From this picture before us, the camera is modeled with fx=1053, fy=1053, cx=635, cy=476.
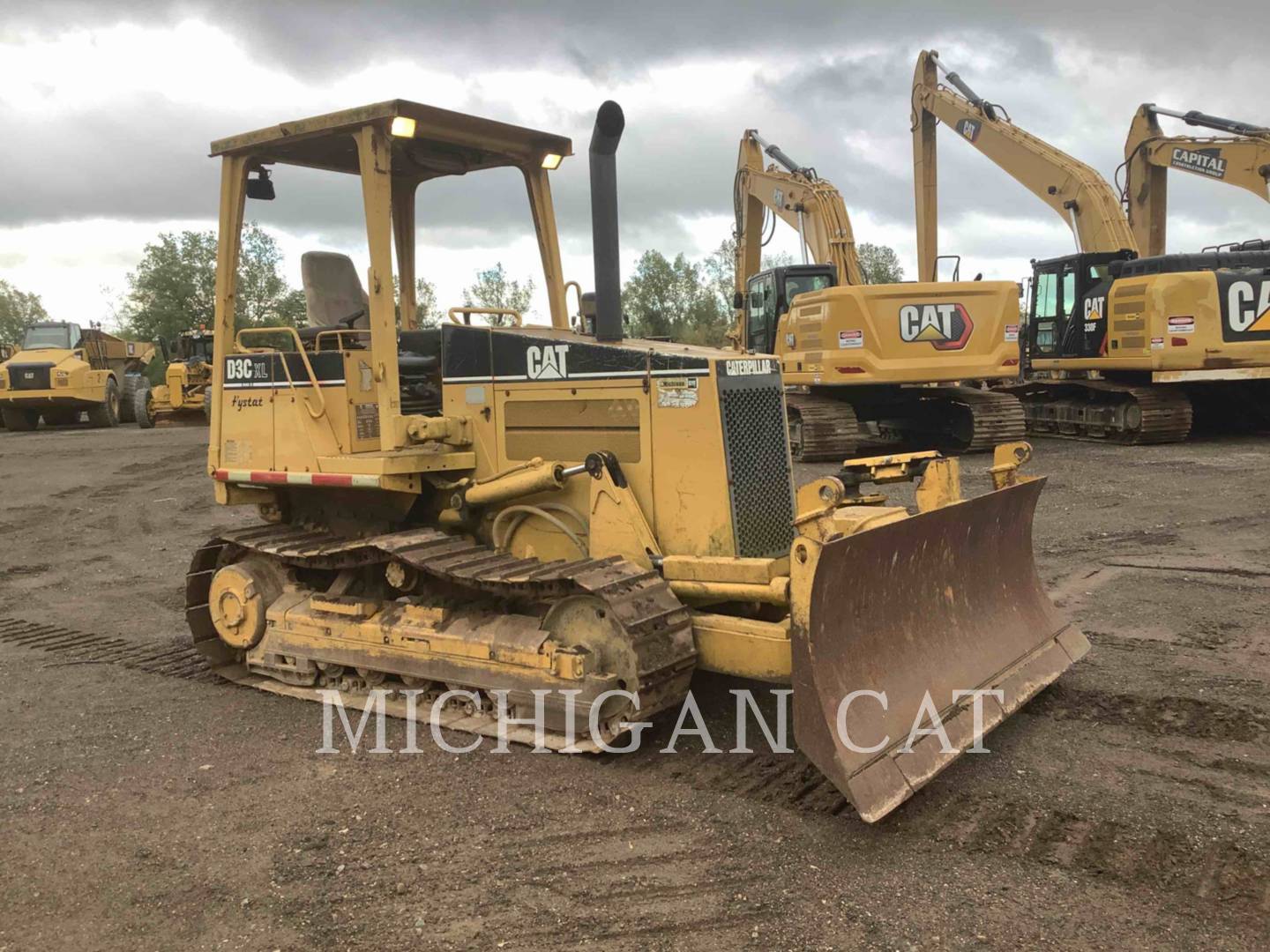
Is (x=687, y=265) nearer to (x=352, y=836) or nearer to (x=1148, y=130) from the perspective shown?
(x=1148, y=130)

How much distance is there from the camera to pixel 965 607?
4855mm

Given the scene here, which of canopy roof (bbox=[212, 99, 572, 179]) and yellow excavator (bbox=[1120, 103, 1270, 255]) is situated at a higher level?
yellow excavator (bbox=[1120, 103, 1270, 255])

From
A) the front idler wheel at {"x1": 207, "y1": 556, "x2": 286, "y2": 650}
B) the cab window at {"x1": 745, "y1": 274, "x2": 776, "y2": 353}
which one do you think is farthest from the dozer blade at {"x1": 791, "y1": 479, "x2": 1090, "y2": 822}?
the cab window at {"x1": 745, "y1": 274, "x2": 776, "y2": 353}

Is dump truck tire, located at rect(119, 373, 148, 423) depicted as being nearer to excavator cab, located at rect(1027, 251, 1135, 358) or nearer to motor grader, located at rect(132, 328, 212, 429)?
motor grader, located at rect(132, 328, 212, 429)

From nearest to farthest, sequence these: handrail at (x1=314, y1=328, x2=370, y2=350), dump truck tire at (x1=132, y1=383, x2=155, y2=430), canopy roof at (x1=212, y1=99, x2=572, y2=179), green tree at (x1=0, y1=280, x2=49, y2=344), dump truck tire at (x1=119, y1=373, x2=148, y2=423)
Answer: canopy roof at (x1=212, y1=99, x2=572, y2=179) → handrail at (x1=314, y1=328, x2=370, y2=350) → dump truck tire at (x1=132, y1=383, x2=155, y2=430) → dump truck tire at (x1=119, y1=373, x2=148, y2=423) → green tree at (x1=0, y1=280, x2=49, y2=344)

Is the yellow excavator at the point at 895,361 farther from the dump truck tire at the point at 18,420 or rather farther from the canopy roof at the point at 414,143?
the dump truck tire at the point at 18,420

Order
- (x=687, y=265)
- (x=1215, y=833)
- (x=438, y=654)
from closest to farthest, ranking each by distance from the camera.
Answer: (x=1215, y=833), (x=438, y=654), (x=687, y=265)

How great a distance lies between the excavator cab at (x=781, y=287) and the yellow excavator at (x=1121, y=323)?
11.5 ft

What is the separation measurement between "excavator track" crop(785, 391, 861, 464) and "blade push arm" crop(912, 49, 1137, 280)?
5.99m

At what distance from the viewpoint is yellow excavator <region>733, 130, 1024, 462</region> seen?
13.6m

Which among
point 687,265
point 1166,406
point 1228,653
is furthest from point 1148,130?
point 687,265

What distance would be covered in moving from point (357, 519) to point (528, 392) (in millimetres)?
1367

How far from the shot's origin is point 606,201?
4.77 m

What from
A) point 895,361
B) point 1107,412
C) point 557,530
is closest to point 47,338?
point 895,361
